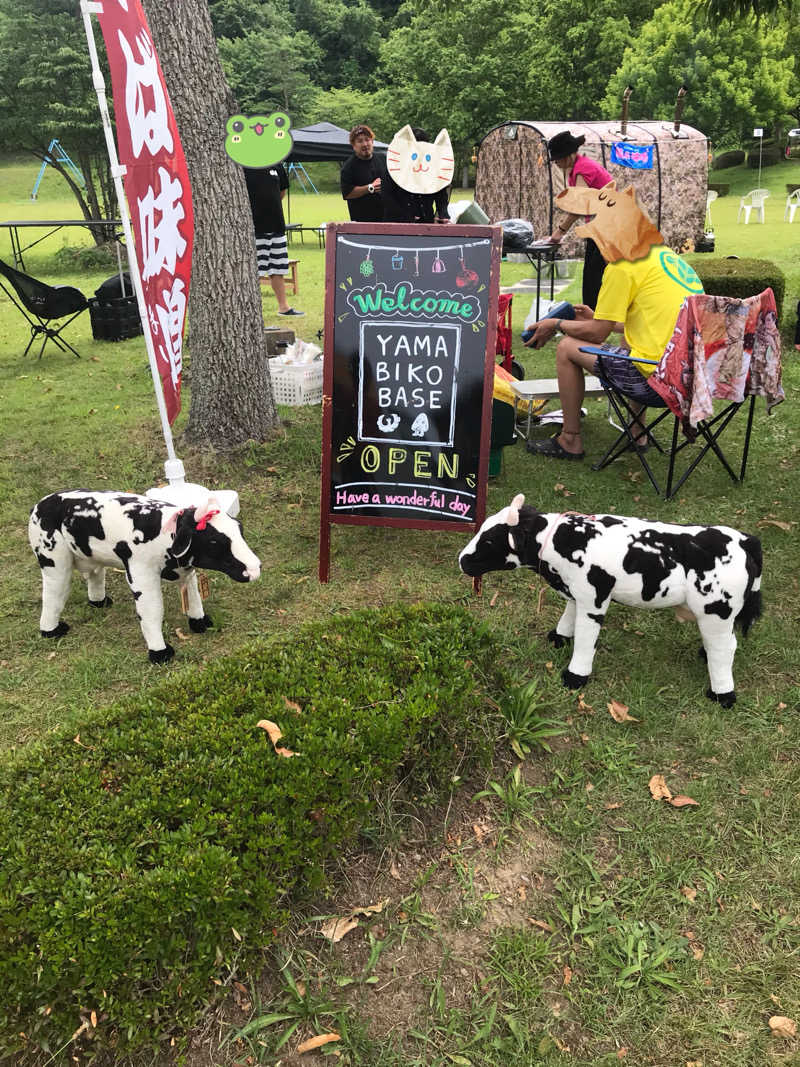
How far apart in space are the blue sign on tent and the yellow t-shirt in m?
10.6

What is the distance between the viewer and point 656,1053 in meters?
2.10

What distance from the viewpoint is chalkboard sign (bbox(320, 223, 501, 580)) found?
3.92 meters

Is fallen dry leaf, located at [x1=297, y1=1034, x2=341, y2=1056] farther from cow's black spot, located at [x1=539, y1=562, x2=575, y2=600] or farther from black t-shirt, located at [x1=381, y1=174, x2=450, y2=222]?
black t-shirt, located at [x1=381, y1=174, x2=450, y2=222]

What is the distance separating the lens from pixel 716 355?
4.66m

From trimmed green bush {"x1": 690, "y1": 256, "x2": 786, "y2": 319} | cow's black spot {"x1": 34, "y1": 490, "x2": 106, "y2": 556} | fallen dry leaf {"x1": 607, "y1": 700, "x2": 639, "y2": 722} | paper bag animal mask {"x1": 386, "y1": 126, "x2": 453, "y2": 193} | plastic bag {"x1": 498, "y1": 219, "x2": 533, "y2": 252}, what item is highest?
paper bag animal mask {"x1": 386, "y1": 126, "x2": 453, "y2": 193}

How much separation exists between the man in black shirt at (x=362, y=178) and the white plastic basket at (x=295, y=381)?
213cm

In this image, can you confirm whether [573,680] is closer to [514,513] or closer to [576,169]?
[514,513]

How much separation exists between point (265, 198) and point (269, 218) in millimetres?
272

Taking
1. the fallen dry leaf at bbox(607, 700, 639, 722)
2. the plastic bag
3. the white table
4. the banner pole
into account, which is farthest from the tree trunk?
the fallen dry leaf at bbox(607, 700, 639, 722)

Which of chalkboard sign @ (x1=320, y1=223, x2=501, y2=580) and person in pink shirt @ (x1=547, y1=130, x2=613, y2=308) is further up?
person in pink shirt @ (x1=547, y1=130, x2=613, y2=308)

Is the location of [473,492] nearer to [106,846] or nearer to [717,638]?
[717,638]

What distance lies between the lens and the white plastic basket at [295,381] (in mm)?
6848

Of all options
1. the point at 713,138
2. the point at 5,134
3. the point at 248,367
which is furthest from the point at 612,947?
the point at 713,138

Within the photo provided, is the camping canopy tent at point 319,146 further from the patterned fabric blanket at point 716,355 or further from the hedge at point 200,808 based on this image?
the hedge at point 200,808
